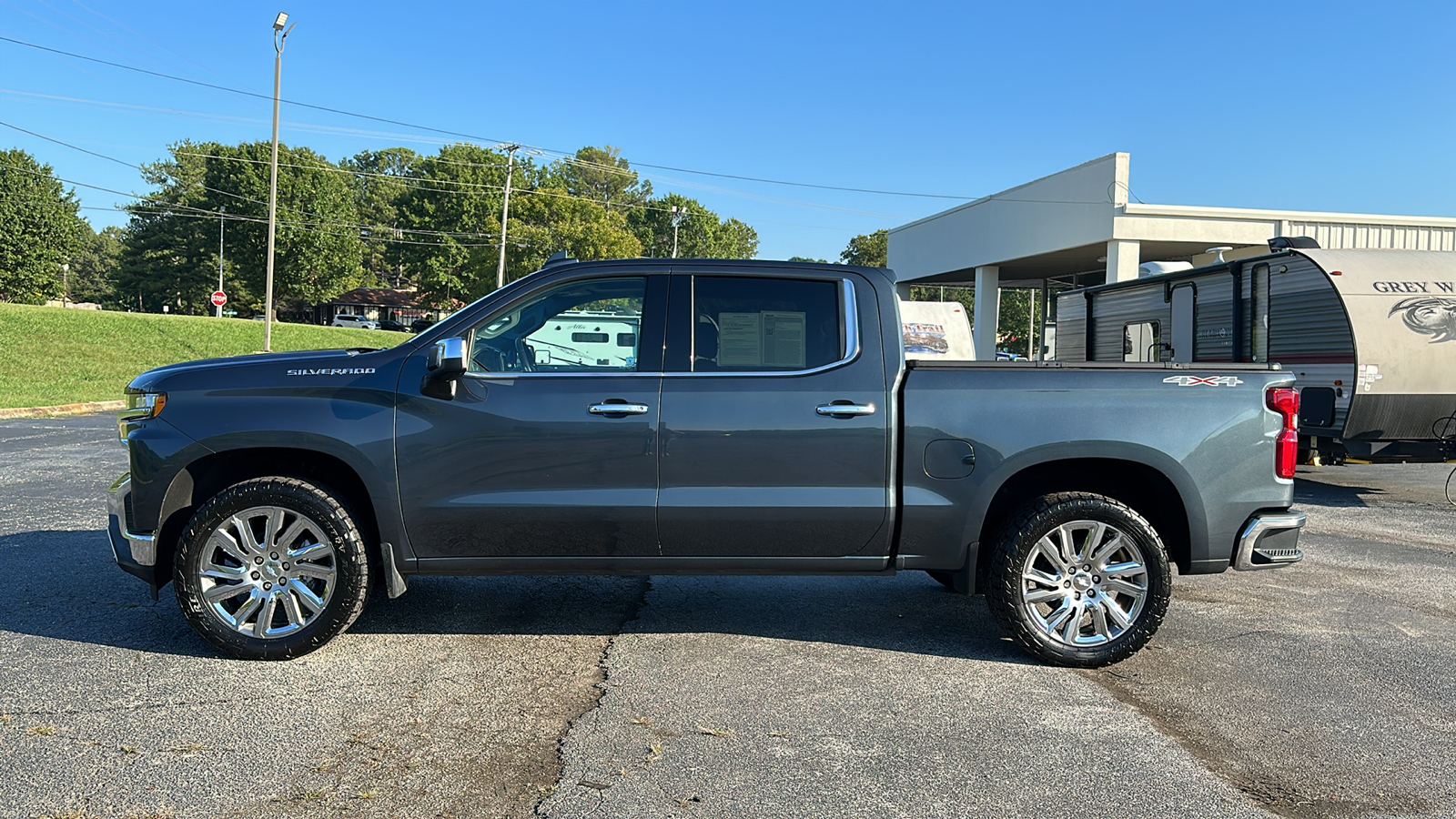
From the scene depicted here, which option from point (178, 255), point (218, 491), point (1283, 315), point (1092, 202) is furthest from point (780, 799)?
point (178, 255)

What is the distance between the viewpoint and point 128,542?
4918mm

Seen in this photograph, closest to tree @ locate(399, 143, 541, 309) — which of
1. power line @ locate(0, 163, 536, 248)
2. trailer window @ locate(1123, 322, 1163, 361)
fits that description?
power line @ locate(0, 163, 536, 248)

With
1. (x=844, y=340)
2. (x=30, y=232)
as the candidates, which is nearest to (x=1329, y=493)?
(x=844, y=340)

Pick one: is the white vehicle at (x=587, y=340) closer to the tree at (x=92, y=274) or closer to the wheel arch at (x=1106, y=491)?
the wheel arch at (x=1106, y=491)

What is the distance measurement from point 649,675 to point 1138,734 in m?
2.05

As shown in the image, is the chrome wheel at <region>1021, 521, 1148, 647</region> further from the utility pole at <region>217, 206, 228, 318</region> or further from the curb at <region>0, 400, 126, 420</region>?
the utility pole at <region>217, 206, 228, 318</region>

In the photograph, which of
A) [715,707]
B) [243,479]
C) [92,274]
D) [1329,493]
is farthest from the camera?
[92,274]

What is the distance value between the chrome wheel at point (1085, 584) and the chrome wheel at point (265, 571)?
10.8 ft

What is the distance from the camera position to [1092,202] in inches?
1069

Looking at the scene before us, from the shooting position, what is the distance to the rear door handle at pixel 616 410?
4797 mm

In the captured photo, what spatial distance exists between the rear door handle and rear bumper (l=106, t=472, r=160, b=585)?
7.03 feet

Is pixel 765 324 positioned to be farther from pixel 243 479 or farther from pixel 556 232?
pixel 556 232

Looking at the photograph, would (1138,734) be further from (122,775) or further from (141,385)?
(141,385)

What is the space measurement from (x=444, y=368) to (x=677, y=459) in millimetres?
1117
